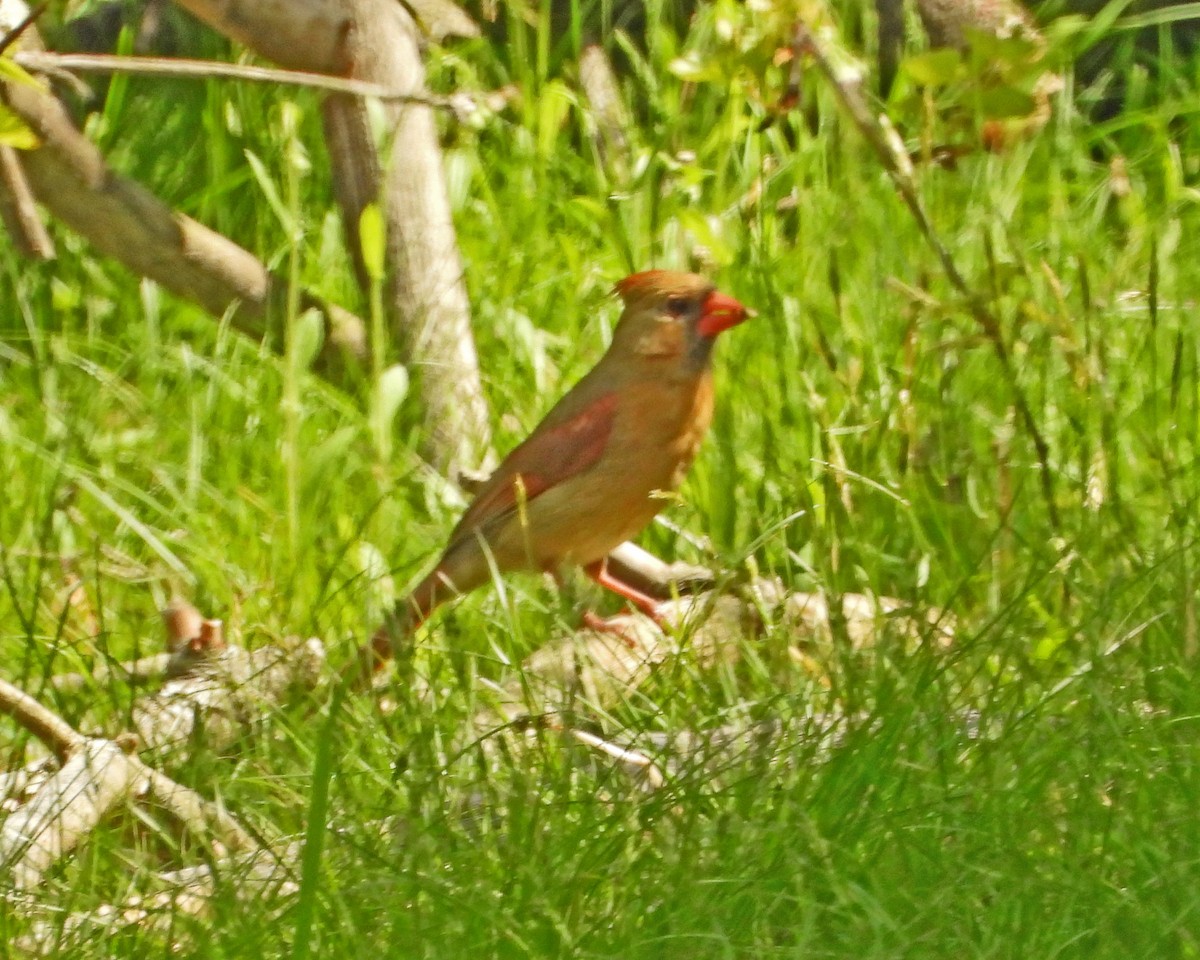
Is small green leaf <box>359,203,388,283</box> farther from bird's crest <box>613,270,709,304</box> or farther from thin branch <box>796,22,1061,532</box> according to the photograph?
thin branch <box>796,22,1061,532</box>

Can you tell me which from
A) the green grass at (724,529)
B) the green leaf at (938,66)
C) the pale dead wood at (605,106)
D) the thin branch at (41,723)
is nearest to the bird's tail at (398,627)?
the green grass at (724,529)

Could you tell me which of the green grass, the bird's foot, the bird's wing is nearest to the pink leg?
the bird's foot

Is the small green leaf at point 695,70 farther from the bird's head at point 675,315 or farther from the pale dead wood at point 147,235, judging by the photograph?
the pale dead wood at point 147,235

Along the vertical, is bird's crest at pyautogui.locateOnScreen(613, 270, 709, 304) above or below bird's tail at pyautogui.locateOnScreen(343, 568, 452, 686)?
above

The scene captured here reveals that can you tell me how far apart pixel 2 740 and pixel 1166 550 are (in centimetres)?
174

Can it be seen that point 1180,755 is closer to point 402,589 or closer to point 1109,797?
point 1109,797

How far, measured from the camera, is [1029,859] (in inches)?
85.4

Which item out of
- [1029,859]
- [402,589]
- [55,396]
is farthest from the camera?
[55,396]

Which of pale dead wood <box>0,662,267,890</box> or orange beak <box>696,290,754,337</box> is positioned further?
orange beak <box>696,290,754,337</box>

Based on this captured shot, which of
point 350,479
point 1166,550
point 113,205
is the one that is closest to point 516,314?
point 350,479

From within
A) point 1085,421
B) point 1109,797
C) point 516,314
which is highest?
point 516,314

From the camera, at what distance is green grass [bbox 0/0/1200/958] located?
222 centimetres

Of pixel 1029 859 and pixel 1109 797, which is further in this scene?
pixel 1109 797

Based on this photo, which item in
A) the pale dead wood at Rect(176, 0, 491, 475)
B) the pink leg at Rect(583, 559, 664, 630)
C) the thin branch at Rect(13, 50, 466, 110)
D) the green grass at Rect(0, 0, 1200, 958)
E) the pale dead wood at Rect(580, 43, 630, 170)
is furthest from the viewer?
the pale dead wood at Rect(580, 43, 630, 170)
